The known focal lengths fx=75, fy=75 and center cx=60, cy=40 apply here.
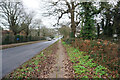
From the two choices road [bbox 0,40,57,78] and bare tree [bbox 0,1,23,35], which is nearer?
road [bbox 0,40,57,78]

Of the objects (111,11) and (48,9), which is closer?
(111,11)

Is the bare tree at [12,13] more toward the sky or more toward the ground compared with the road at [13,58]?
more toward the sky

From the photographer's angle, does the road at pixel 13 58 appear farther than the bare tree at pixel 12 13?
No

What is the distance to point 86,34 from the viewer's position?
971cm

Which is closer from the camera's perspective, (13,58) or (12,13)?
(13,58)

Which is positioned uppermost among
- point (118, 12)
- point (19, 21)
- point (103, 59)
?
point (19, 21)

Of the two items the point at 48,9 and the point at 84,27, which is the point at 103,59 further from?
the point at 48,9

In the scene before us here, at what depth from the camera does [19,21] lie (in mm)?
23578

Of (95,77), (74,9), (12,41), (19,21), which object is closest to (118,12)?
(74,9)

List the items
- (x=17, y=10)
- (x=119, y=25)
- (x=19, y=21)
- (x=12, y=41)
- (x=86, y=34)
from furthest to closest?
1. (x=19, y=21)
2. (x=17, y=10)
3. (x=12, y=41)
4. (x=86, y=34)
5. (x=119, y=25)

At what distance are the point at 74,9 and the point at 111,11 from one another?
21.1 ft

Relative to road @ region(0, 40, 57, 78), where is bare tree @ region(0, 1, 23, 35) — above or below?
above

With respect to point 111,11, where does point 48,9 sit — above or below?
above

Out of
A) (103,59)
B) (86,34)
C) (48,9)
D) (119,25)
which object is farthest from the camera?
(48,9)
